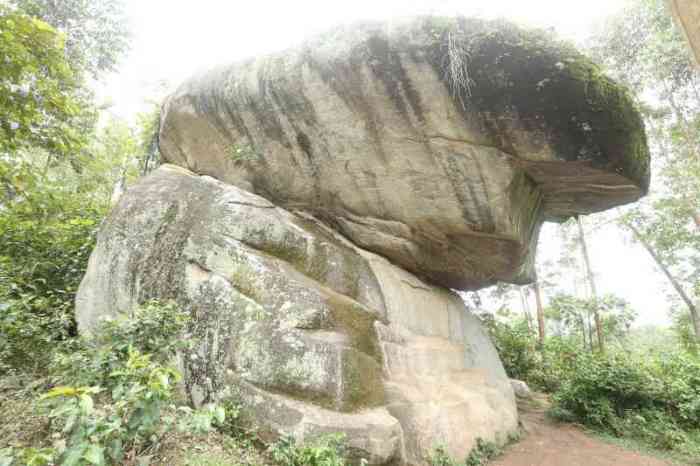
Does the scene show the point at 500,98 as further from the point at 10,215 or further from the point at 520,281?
the point at 10,215

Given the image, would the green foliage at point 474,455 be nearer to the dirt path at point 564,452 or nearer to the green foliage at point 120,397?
the dirt path at point 564,452

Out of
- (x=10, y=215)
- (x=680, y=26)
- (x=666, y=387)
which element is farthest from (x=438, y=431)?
(x=10, y=215)

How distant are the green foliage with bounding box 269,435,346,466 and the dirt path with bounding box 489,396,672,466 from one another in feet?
11.2

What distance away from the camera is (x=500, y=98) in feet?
18.4

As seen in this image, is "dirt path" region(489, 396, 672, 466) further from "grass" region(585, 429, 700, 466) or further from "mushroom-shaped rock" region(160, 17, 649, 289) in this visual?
"mushroom-shaped rock" region(160, 17, 649, 289)

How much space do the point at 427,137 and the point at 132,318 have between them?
482 centimetres

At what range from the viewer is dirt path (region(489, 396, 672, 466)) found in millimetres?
6410

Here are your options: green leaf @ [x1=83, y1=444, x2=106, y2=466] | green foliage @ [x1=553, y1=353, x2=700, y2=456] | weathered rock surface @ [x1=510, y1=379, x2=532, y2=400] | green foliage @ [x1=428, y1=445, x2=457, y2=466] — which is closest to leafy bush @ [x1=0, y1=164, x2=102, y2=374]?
green leaf @ [x1=83, y1=444, x2=106, y2=466]

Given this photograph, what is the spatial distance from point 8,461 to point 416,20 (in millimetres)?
6401

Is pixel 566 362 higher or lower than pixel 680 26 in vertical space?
lower

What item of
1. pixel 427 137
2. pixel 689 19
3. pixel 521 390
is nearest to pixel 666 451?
pixel 521 390

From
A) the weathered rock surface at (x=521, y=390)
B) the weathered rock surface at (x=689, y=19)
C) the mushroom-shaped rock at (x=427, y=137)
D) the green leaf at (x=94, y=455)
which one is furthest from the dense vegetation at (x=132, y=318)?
the weathered rock surface at (x=689, y=19)

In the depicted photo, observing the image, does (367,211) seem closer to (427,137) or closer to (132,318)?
(427,137)

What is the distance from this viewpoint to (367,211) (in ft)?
24.5
